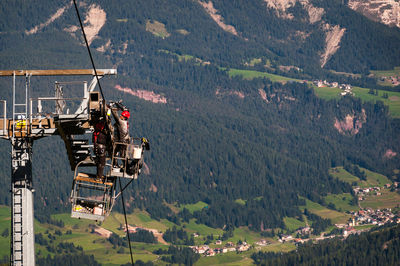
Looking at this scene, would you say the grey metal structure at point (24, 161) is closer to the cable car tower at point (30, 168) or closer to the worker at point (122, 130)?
the cable car tower at point (30, 168)

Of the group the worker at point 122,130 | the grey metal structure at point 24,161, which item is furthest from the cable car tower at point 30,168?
the worker at point 122,130

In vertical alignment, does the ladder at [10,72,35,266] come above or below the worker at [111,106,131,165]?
below

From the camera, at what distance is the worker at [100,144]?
5681 centimetres

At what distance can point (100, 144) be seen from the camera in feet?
187

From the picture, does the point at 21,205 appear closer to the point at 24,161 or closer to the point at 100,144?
the point at 24,161

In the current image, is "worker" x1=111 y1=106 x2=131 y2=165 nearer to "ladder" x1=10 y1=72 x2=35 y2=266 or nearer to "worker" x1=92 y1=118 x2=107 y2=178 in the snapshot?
"worker" x1=92 y1=118 x2=107 y2=178

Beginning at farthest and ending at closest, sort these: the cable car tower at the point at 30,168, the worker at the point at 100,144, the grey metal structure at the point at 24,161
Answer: the worker at the point at 100,144
the grey metal structure at the point at 24,161
the cable car tower at the point at 30,168

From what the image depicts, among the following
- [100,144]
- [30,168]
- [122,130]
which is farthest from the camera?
[122,130]

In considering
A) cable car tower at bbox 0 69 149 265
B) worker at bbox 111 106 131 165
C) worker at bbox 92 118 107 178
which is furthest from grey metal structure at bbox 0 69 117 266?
worker at bbox 111 106 131 165

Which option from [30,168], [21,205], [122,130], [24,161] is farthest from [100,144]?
[21,205]

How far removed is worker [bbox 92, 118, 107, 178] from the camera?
56812 millimetres

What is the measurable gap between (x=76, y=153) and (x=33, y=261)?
6.49 meters

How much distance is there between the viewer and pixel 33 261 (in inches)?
2199

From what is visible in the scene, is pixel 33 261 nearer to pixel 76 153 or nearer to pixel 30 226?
pixel 30 226
